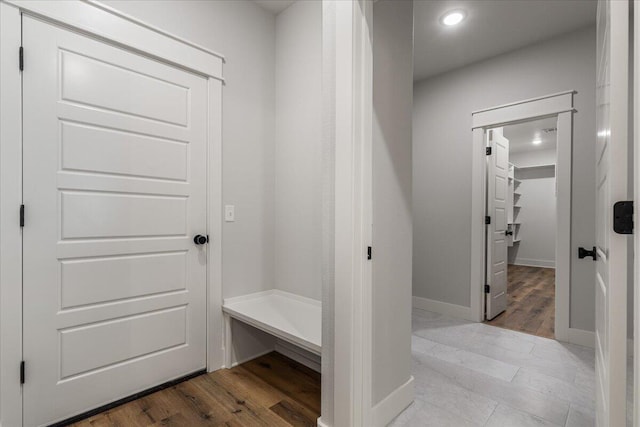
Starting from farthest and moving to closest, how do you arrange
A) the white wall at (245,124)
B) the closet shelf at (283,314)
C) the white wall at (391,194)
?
1. the white wall at (245,124)
2. the closet shelf at (283,314)
3. the white wall at (391,194)

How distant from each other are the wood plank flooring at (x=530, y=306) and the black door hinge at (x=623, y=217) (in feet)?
8.86

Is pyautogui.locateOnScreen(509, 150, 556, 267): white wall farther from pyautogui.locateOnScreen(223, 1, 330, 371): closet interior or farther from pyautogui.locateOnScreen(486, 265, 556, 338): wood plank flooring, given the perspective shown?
pyautogui.locateOnScreen(223, 1, 330, 371): closet interior

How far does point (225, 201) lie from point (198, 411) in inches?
53.1

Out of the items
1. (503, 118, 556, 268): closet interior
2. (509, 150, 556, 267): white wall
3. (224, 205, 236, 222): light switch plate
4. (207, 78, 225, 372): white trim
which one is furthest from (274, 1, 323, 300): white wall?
(509, 150, 556, 267): white wall

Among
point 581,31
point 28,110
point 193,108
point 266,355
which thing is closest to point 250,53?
point 193,108

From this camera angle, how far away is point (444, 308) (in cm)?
353

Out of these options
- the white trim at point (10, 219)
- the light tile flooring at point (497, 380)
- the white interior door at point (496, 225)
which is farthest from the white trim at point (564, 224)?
the white trim at point (10, 219)

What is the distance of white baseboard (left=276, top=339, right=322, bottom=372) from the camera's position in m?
2.29

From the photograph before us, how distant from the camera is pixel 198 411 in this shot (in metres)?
1.77

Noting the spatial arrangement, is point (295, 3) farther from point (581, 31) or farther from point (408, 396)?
point (408, 396)

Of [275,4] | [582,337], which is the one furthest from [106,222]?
[582,337]

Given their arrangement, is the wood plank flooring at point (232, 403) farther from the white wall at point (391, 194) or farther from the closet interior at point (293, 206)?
the white wall at point (391, 194)

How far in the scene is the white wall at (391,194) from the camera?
1.58 m

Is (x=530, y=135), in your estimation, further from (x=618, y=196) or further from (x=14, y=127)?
(x=14, y=127)
